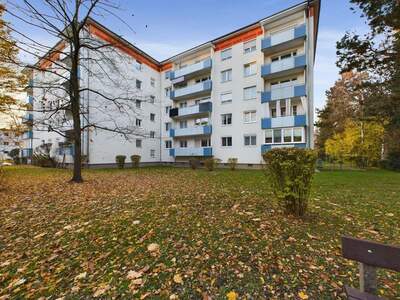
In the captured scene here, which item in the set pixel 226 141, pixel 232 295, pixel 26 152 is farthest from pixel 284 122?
pixel 26 152

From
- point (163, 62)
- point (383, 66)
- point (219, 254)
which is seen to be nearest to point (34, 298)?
point (219, 254)

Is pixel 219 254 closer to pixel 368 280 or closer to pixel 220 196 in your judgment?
pixel 368 280

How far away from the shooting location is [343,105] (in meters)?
33.2

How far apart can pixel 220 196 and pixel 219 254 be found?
12.8 feet

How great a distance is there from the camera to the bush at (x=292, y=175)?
4.34 metres

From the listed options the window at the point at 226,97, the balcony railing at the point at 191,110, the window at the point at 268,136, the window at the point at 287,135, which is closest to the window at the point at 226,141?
the balcony railing at the point at 191,110

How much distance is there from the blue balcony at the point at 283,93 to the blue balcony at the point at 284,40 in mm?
4310

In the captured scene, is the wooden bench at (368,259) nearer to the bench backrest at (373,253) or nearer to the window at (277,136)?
the bench backrest at (373,253)

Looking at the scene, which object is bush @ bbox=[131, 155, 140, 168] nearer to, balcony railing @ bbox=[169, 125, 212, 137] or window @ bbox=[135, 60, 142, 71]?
balcony railing @ bbox=[169, 125, 212, 137]

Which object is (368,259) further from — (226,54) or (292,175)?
(226,54)

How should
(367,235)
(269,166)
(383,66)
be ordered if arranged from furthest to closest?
(383,66), (269,166), (367,235)

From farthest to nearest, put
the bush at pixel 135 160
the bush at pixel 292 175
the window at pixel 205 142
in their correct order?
the window at pixel 205 142
the bush at pixel 135 160
the bush at pixel 292 175

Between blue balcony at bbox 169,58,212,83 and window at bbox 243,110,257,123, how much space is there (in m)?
8.02

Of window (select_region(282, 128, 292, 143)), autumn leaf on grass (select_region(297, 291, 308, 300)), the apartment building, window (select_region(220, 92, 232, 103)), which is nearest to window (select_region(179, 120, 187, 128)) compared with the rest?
the apartment building
